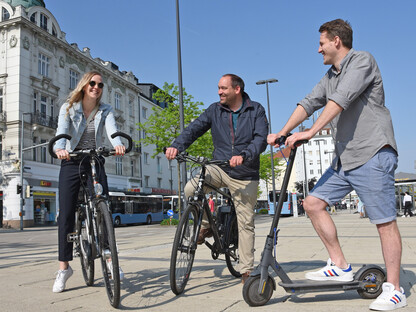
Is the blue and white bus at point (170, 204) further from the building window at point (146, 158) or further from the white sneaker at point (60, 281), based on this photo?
the white sneaker at point (60, 281)

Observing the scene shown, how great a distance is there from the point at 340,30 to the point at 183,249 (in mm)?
2131

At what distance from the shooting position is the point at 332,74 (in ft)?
11.2

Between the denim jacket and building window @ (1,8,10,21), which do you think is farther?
building window @ (1,8,10,21)

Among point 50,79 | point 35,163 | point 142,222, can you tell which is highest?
point 50,79

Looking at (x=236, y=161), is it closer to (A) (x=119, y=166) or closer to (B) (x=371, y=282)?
(B) (x=371, y=282)

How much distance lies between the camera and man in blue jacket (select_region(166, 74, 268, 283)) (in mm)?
3891

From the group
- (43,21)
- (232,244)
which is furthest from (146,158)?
(232,244)

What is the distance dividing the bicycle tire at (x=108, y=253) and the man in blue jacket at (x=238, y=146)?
0.81 meters

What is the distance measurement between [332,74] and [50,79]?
36.5 m

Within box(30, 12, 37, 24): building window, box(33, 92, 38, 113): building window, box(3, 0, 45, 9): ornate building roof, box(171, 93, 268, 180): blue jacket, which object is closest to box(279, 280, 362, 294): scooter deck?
box(171, 93, 268, 180): blue jacket

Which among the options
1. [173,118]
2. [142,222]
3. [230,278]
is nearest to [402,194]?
[173,118]

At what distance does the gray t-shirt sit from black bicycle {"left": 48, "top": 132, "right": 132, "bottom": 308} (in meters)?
1.77

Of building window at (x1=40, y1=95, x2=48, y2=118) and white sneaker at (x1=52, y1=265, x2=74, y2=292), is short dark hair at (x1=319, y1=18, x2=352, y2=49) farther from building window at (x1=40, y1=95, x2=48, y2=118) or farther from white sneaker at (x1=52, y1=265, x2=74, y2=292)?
building window at (x1=40, y1=95, x2=48, y2=118)

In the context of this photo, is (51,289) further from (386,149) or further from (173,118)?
(173,118)
